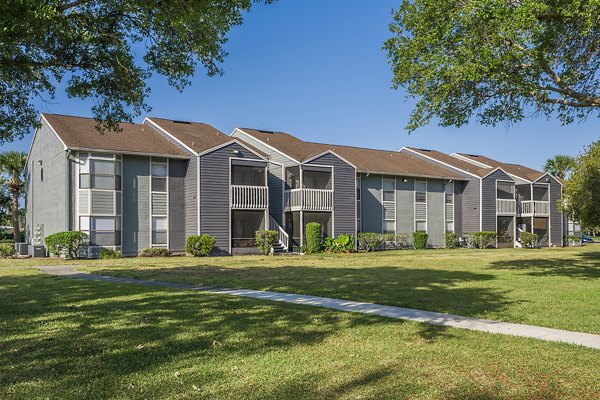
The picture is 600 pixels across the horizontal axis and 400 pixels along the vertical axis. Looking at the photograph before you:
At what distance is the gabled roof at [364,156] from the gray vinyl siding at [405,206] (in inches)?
42.7

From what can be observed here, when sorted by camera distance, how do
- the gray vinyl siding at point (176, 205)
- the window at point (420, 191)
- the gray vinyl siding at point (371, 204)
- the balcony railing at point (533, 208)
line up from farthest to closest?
the balcony railing at point (533, 208), the window at point (420, 191), the gray vinyl siding at point (371, 204), the gray vinyl siding at point (176, 205)

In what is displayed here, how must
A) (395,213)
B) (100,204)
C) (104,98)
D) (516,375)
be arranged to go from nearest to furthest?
(516,375), (104,98), (100,204), (395,213)

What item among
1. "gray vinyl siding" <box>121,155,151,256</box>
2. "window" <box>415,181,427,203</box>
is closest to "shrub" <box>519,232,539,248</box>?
"window" <box>415,181,427,203</box>

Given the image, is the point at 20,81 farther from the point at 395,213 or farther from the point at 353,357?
the point at 395,213

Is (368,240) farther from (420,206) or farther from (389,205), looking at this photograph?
(420,206)

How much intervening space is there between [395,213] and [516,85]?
25598 mm

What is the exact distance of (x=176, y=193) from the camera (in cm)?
3184

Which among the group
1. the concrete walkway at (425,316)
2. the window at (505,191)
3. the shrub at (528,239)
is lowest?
the shrub at (528,239)

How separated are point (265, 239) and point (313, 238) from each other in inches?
130

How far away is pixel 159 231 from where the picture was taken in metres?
31.2

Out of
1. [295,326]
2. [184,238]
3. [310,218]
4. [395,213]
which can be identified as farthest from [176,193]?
[295,326]

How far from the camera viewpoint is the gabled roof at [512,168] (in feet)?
157

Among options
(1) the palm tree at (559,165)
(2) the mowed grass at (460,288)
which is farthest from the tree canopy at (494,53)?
(1) the palm tree at (559,165)

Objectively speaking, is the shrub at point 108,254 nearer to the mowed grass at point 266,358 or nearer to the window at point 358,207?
the window at point 358,207
